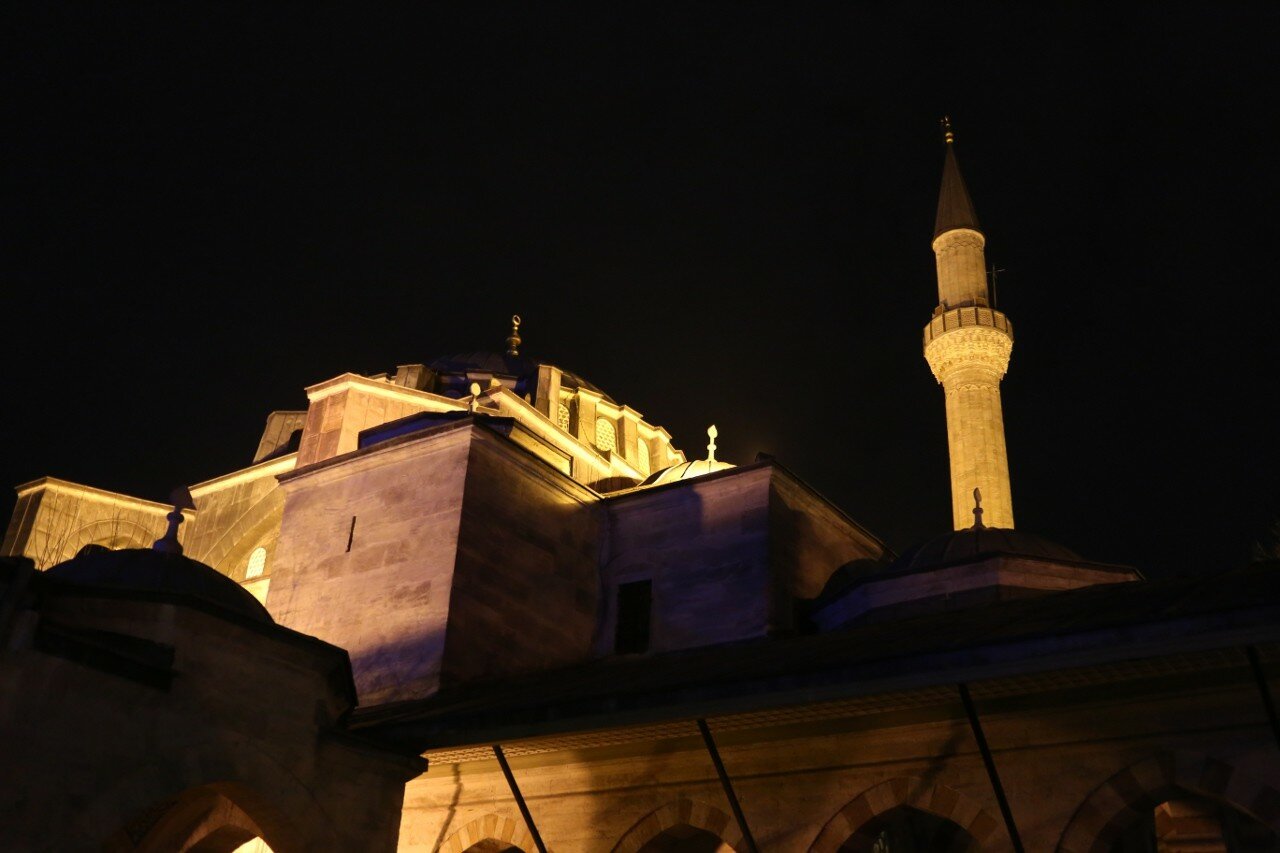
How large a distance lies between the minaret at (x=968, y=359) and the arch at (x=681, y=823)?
13053 millimetres

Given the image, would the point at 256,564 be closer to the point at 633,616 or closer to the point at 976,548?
the point at 633,616

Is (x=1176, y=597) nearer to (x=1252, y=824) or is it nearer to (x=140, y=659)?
(x=1252, y=824)

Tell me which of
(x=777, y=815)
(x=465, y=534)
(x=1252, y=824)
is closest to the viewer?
(x=777, y=815)

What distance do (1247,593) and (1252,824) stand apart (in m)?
6.18

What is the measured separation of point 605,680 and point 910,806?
9.65 feet

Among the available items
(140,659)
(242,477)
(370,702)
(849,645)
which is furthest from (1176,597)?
(242,477)

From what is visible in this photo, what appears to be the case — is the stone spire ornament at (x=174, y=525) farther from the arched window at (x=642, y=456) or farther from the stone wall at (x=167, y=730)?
the arched window at (x=642, y=456)

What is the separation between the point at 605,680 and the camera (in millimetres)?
11211

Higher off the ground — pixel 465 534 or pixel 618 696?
pixel 465 534

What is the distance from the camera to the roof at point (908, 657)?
290 inches

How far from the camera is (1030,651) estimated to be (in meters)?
7.70

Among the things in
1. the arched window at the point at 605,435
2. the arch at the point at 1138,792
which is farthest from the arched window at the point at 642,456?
the arch at the point at 1138,792

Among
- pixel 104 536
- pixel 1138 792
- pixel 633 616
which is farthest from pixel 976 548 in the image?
pixel 104 536

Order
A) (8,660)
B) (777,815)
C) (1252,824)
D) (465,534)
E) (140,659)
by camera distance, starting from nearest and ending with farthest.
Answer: (8,660)
(140,659)
(777,815)
(1252,824)
(465,534)
